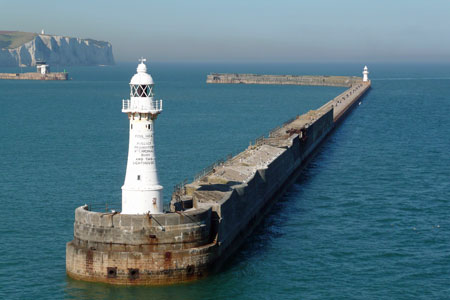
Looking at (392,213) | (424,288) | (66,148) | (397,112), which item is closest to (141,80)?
(424,288)

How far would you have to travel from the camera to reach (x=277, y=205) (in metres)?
45.7

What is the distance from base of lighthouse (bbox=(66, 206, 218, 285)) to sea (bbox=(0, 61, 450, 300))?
52cm

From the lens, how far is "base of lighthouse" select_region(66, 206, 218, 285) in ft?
92.9

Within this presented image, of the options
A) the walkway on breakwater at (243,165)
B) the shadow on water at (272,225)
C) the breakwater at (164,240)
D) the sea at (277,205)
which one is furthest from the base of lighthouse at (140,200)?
the shadow on water at (272,225)

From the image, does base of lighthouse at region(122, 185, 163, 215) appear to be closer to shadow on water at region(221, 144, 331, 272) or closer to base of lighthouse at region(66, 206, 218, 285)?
base of lighthouse at region(66, 206, 218, 285)

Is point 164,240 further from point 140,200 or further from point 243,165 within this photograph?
point 243,165

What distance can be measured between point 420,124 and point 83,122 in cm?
4490

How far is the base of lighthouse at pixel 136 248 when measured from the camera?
2833cm

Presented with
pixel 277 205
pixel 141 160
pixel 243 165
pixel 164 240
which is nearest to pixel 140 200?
pixel 141 160

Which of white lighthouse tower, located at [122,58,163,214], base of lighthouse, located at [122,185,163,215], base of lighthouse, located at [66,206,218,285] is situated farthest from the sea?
white lighthouse tower, located at [122,58,163,214]

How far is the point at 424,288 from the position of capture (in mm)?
29891

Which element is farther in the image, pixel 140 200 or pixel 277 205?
pixel 277 205

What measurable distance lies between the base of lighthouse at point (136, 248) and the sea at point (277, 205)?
0.52 metres

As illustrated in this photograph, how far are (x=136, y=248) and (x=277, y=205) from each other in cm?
1868
